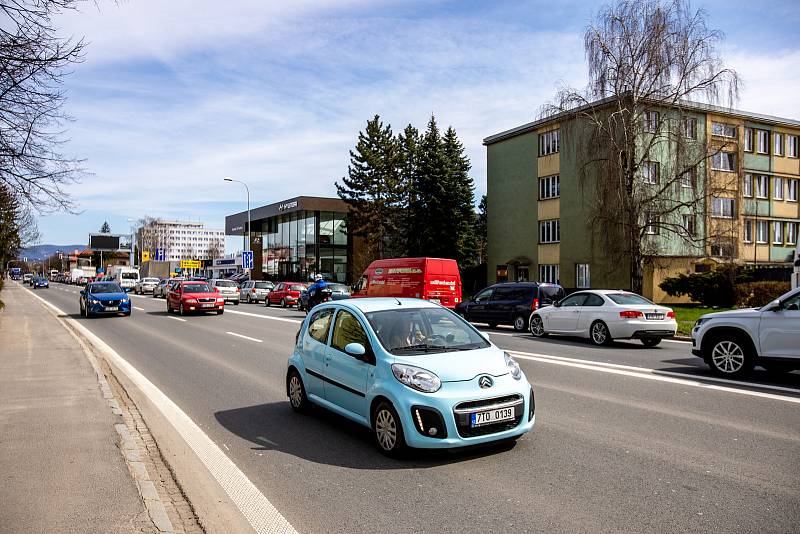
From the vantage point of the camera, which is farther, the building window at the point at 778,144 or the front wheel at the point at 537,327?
the building window at the point at 778,144

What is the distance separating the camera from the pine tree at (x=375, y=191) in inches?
2164

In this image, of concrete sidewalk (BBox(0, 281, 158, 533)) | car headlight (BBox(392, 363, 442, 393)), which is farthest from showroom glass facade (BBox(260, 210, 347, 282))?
car headlight (BBox(392, 363, 442, 393))

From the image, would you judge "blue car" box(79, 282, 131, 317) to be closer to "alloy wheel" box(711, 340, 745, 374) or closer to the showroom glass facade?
"alloy wheel" box(711, 340, 745, 374)

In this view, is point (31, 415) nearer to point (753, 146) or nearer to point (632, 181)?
point (632, 181)

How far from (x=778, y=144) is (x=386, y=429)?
4734 centimetres

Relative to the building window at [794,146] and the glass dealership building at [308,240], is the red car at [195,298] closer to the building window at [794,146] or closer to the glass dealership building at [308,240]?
the glass dealership building at [308,240]

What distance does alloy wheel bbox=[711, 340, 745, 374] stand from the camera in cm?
1066

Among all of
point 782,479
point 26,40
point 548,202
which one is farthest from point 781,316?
point 548,202

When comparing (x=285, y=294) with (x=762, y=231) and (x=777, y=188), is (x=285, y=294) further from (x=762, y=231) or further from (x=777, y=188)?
(x=777, y=188)

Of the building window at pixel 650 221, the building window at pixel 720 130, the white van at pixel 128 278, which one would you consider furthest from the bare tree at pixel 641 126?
the white van at pixel 128 278

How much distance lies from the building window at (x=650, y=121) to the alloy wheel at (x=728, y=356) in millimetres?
19049

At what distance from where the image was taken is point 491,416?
5887mm

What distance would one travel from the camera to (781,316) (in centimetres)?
1002

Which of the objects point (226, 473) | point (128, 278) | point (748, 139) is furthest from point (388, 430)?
point (128, 278)
